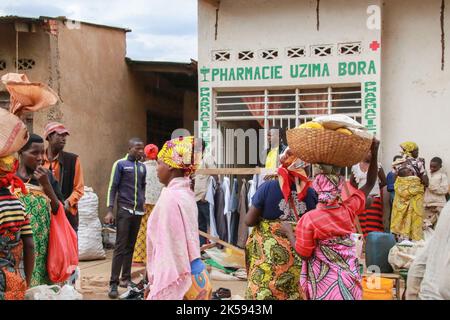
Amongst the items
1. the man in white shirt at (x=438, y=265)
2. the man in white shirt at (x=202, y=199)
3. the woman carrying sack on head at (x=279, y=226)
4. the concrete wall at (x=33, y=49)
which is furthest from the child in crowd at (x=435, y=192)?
the man in white shirt at (x=438, y=265)

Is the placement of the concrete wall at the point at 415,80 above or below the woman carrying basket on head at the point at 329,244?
above

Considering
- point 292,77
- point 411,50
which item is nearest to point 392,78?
point 411,50

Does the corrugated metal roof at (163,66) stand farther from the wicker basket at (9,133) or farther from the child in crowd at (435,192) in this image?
the wicker basket at (9,133)

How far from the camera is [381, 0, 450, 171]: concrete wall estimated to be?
9594mm

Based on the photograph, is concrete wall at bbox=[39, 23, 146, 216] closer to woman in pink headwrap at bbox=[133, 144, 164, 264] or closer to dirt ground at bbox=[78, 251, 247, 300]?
woman in pink headwrap at bbox=[133, 144, 164, 264]

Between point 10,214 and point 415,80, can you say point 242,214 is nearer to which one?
point 415,80

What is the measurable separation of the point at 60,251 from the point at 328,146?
2.08 metres

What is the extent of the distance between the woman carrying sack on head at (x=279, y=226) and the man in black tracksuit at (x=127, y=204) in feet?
9.76

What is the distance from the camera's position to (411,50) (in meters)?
9.78

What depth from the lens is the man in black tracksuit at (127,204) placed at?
697cm

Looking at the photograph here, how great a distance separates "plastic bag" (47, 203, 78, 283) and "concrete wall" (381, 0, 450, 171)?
21.1ft

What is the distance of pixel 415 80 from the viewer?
31.9 feet

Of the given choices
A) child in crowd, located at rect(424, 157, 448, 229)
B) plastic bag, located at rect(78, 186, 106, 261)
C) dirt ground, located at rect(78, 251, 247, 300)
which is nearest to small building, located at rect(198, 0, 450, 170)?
child in crowd, located at rect(424, 157, 448, 229)

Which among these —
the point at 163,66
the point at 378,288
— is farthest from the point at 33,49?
the point at 378,288
